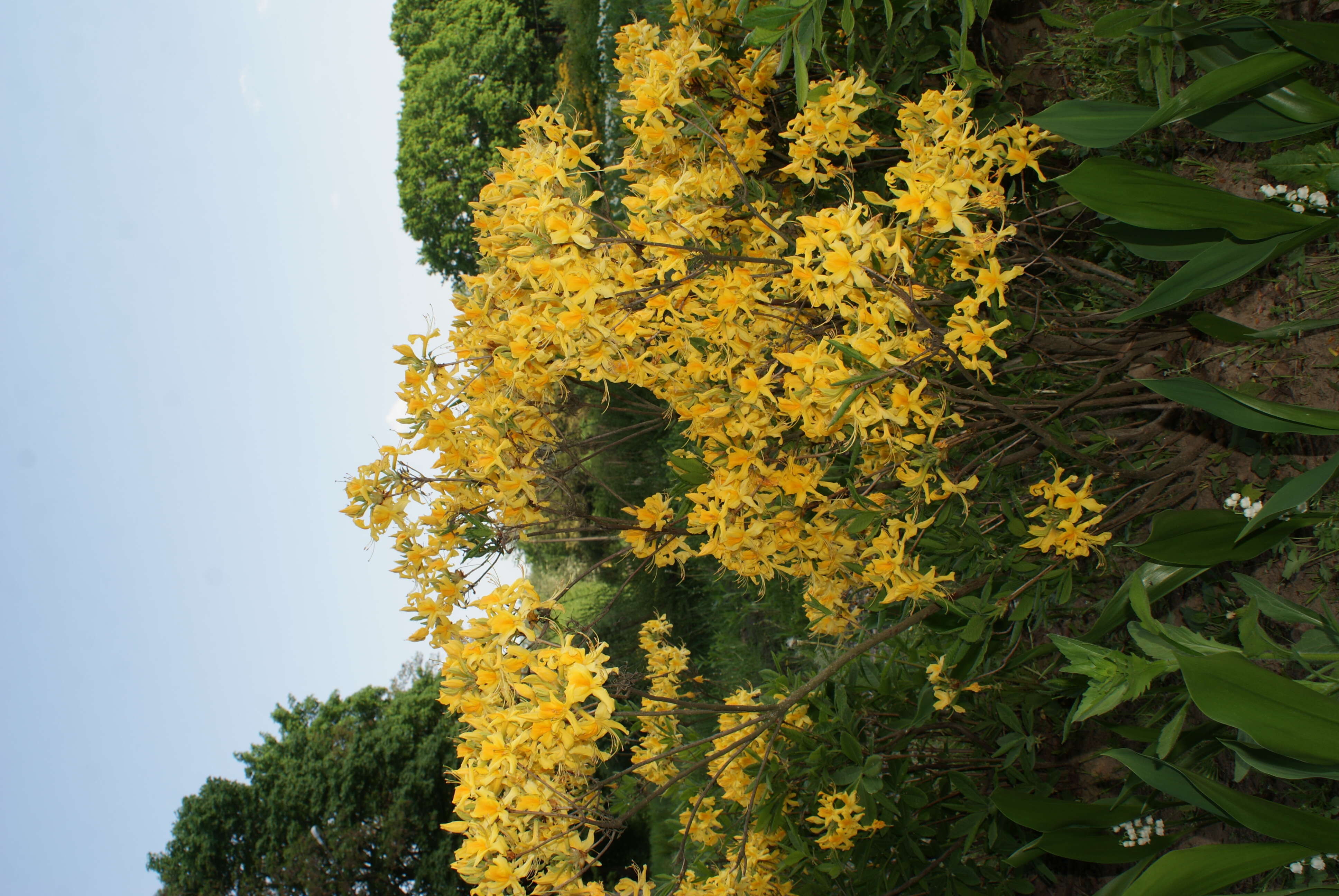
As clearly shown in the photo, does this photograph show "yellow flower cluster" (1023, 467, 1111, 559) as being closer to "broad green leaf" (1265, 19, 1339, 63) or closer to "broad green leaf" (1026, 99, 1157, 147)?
"broad green leaf" (1026, 99, 1157, 147)

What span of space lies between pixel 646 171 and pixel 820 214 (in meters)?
1.18

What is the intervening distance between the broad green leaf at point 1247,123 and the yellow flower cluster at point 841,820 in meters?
1.99

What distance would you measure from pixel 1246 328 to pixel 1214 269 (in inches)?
15.6

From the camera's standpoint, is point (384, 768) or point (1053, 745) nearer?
point (1053, 745)

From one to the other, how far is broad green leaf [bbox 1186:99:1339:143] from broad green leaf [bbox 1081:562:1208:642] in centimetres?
86

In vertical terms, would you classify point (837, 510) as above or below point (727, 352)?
below

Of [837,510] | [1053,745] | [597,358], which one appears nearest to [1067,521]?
[837,510]

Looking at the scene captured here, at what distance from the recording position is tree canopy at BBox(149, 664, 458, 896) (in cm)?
933

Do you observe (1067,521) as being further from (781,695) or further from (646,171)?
(646,171)

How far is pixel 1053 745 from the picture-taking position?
3035 millimetres

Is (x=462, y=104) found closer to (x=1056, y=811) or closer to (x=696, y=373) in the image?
(x=696, y=373)

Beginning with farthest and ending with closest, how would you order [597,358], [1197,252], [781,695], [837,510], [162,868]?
[162,868]
[781,695]
[837,510]
[597,358]
[1197,252]

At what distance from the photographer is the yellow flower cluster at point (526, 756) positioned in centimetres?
164

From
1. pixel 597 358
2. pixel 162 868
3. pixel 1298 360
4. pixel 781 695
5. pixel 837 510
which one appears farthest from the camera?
pixel 162 868
